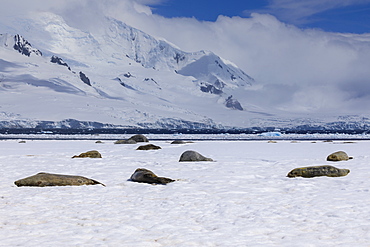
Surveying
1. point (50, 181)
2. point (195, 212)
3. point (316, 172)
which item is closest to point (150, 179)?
point (50, 181)

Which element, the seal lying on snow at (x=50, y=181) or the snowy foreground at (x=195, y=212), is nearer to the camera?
the snowy foreground at (x=195, y=212)

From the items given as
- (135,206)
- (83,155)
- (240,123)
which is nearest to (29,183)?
A: (135,206)

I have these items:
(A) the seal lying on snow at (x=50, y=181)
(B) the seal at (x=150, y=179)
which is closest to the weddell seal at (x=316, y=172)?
(B) the seal at (x=150, y=179)

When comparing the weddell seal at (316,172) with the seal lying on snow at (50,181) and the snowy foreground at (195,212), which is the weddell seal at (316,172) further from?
the seal lying on snow at (50,181)

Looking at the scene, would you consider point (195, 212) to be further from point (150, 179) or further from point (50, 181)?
point (50, 181)

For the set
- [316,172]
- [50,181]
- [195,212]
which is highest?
[316,172]

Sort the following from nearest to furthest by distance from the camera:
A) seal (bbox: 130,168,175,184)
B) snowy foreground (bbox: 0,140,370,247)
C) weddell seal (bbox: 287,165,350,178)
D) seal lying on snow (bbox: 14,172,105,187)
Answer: snowy foreground (bbox: 0,140,370,247), seal lying on snow (bbox: 14,172,105,187), seal (bbox: 130,168,175,184), weddell seal (bbox: 287,165,350,178)

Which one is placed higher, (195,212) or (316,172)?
(316,172)

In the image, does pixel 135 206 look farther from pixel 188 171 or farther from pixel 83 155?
pixel 83 155

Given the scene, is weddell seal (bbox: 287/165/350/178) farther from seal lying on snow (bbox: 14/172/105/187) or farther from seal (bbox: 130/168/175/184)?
seal lying on snow (bbox: 14/172/105/187)

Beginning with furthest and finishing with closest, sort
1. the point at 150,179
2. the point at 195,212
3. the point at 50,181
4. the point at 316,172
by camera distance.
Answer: the point at 316,172 < the point at 150,179 < the point at 50,181 < the point at 195,212

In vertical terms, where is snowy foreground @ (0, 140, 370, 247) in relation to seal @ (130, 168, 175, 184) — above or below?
below

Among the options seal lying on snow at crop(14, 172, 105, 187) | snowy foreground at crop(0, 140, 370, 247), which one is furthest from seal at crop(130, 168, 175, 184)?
seal lying on snow at crop(14, 172, 105, 187)

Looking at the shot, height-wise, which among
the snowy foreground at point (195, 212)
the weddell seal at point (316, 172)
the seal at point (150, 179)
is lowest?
the snowy foreground at point (195, 212)
